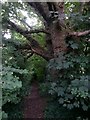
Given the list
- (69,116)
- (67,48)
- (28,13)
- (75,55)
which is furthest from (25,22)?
(69,116)

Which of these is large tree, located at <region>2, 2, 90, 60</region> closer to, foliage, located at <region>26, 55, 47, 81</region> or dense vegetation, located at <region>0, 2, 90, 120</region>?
dense vegetation, located at <region>0, 2, 90, 120</region>

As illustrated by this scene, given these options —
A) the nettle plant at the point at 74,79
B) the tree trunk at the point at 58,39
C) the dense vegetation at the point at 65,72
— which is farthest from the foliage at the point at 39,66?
the nettle plant at the point at 74,79

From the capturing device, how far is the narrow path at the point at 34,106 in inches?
220

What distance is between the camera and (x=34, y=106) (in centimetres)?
613

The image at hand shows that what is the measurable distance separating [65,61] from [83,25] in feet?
3.53

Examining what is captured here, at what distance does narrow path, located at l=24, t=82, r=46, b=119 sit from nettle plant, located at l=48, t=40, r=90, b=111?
136 centimetres

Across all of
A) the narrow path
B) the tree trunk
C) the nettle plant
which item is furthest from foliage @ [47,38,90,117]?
the narrow path

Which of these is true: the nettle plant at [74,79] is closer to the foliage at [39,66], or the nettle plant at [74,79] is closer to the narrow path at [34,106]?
the narrow path at [34,106]

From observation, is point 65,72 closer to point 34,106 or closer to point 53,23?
point 53,23

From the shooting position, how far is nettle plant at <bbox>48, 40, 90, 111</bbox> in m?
3.70

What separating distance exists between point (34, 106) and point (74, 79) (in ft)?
7.53

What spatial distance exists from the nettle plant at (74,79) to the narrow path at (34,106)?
4.46 feet

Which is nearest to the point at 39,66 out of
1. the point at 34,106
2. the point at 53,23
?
the point at 34,106

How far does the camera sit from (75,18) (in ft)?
14.9
